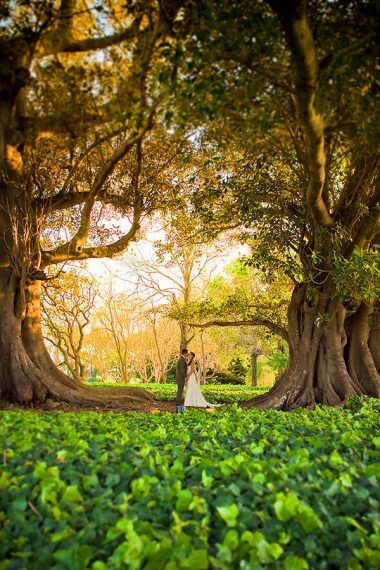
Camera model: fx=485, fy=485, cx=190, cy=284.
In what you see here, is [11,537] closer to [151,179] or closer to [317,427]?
[317,427]

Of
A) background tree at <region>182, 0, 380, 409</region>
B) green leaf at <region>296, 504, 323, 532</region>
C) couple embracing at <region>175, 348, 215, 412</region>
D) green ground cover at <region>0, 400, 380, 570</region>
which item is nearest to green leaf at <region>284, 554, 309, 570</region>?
green ground cover at <region>0, 400, 380, 570</region>

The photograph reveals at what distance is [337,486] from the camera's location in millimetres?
3012

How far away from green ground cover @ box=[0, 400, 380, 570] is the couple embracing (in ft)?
28.2

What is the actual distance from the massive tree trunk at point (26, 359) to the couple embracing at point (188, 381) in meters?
1.98

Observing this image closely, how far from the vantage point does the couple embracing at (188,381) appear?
12734 mm

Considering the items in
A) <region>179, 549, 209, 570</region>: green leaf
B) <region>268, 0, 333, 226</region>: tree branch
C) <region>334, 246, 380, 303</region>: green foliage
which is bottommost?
<region>179, 549, 209, 570</region>: green leaf

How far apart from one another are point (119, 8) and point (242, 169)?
580 centimetres

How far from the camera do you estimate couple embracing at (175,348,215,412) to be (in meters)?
12.7

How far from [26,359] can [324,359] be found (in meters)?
7.24

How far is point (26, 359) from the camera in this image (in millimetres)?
11773

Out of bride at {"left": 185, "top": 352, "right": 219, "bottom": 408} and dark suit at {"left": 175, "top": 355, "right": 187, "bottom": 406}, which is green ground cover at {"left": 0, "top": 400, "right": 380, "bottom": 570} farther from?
bride at {"left": 185, "top": 352, "right": 219, "bottom": 408}

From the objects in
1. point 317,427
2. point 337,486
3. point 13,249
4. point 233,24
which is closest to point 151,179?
point 13,249

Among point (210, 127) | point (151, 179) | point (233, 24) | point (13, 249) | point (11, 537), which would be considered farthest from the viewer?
point (151, 179)

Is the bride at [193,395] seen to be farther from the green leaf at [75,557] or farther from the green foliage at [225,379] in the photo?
the green foliage at [225,379]
